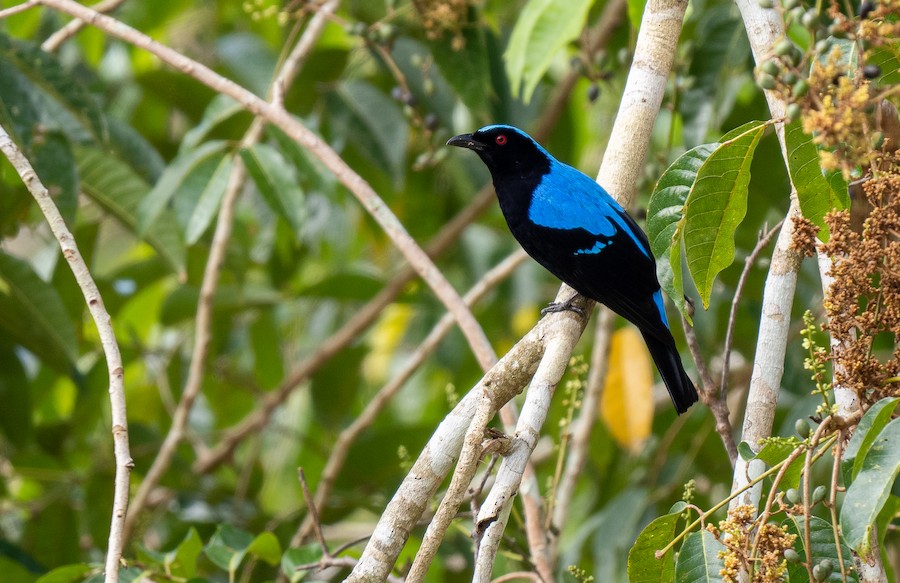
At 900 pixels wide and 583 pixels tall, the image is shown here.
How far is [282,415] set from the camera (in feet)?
22.9

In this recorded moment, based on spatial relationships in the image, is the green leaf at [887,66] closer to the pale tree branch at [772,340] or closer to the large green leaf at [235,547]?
the pale tree branch at [772,340]

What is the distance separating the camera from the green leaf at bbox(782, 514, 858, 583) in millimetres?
1997

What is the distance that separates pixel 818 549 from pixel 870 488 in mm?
373

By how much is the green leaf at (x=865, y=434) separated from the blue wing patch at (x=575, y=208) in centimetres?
130

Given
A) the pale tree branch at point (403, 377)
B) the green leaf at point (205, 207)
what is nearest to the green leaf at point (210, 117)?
the green leaf at point (205, 207)

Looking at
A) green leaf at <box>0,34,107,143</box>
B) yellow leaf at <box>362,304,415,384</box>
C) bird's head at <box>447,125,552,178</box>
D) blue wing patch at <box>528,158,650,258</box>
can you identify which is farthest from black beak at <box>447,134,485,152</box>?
yellow leaf at <box>362,304,415,384</box>

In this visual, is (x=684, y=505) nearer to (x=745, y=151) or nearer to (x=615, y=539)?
(x=745, y=151)

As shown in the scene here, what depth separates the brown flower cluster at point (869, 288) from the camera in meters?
1.91

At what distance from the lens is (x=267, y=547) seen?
291cm

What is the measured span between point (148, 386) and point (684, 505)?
4396 millimetres

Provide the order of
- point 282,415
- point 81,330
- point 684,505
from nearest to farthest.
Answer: point 684,505
point 81,330
point 282,415

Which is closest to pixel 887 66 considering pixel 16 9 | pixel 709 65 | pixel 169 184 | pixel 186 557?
pixel 709 65

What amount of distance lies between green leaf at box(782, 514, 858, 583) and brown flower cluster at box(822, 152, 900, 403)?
11.3 inches

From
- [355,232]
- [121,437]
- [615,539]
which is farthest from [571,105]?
[121,437]
